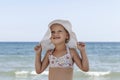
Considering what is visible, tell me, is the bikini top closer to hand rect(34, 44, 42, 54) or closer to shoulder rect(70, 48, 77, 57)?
shoulder rect(70, 48, 77, 57)

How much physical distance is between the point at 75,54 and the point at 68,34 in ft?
0.63

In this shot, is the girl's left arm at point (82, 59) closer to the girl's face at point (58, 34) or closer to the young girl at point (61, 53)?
the young girl at point (61, 53)

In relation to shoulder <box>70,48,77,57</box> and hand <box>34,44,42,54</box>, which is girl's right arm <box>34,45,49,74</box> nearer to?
hand <box>34,44,42,54</box>

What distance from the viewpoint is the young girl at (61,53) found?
319 centimetres

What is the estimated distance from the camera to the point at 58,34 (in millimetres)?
3197

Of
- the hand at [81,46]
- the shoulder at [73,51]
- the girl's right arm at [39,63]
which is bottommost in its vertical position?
the girl's right arm at [39,63]

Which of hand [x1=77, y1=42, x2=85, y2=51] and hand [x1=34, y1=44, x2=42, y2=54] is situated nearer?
hand [x1=77, y1=42, x2=85, y2=51]

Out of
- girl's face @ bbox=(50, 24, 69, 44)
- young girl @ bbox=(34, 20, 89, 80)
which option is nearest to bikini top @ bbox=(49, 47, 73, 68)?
young girl @ bbox=(34, 20, 89, 80)

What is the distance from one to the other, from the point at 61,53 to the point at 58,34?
0.18 metres

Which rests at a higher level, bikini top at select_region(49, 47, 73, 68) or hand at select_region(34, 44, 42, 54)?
hand at select_region(34, 44, 42, 54)

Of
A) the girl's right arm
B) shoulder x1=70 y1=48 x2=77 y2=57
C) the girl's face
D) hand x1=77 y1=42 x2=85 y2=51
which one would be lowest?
the girl's right arm

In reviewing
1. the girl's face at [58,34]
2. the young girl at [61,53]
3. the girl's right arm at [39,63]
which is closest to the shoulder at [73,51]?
the young girl at [61,53]

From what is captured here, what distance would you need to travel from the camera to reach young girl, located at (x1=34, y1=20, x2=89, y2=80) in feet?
10.5

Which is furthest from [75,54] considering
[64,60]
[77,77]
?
[77,77]
